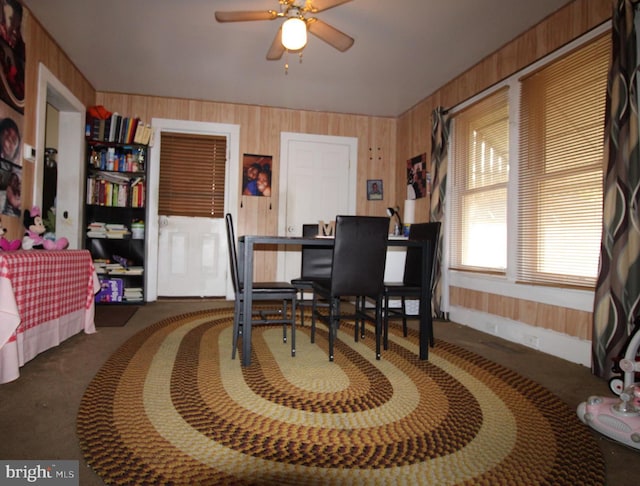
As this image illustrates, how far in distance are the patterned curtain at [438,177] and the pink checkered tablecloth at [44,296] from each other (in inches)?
126

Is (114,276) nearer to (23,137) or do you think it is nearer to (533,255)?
(23,137)

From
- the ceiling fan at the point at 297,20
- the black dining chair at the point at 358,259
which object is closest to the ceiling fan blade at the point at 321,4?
the ceiling fan at the point at 297,20

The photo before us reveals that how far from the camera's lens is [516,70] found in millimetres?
3209

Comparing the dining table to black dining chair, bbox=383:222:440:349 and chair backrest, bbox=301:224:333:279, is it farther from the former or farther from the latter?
chair backrest, bbox=301:224:333:279

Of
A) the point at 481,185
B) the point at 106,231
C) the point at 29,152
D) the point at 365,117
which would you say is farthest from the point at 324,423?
the point at 365,117

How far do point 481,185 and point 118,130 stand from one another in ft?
13.3

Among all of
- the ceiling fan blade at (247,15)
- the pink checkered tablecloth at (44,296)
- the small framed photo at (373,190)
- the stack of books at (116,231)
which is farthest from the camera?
the small framed photo at (373,190)

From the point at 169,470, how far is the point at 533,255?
9.58 ft

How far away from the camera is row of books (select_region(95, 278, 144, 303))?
4.34m

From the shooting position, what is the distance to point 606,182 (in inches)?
89.2

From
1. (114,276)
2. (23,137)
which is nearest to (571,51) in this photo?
(23,137)

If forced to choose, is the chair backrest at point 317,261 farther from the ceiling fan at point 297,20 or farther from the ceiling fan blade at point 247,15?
the ceiling fan blade at point 247,15

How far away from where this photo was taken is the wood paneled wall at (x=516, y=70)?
258 cm

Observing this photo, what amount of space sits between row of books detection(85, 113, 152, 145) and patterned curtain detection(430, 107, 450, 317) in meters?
3.30
